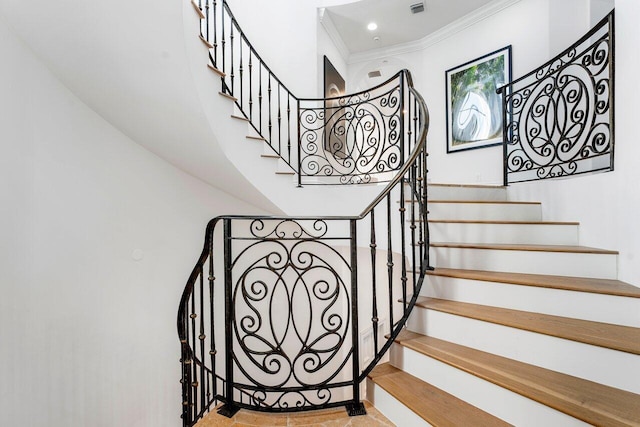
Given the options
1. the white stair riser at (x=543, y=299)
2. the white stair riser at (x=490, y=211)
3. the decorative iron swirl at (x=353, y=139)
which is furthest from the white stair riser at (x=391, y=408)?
the decorative iron swirl at (x=353, y=139)

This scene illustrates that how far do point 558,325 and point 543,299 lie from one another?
18 centimetres

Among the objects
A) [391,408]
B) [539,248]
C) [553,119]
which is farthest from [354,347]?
[553,119]

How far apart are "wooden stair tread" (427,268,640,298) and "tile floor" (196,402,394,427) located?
0.89 metres

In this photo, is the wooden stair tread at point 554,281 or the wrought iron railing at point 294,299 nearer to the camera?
the wooden stair tread at point 554,281

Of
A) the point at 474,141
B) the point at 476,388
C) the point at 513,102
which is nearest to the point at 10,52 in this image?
the point at 476,388

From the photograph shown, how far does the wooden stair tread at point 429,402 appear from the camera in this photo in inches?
49.3

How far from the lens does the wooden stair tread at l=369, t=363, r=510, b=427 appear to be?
125cm

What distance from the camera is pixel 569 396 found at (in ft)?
3.71

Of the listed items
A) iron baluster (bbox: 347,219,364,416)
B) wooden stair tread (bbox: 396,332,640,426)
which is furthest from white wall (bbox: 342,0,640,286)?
iron baluster (bbox: 347,219,364,416)

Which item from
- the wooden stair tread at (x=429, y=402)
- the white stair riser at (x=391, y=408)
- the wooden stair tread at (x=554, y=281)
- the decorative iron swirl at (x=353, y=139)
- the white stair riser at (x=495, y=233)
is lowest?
the white stair riser at (x=391, y=408)

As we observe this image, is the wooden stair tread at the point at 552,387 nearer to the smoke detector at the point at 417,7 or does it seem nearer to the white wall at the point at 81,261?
the white wall at the point at 81,261

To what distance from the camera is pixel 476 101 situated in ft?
14.5

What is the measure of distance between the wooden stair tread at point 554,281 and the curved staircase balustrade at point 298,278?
0.79 feet

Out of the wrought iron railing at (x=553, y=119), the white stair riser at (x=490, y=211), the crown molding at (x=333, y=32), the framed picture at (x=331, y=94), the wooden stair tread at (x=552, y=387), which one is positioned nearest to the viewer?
the wooden stair tread at (x=552, y=387)
